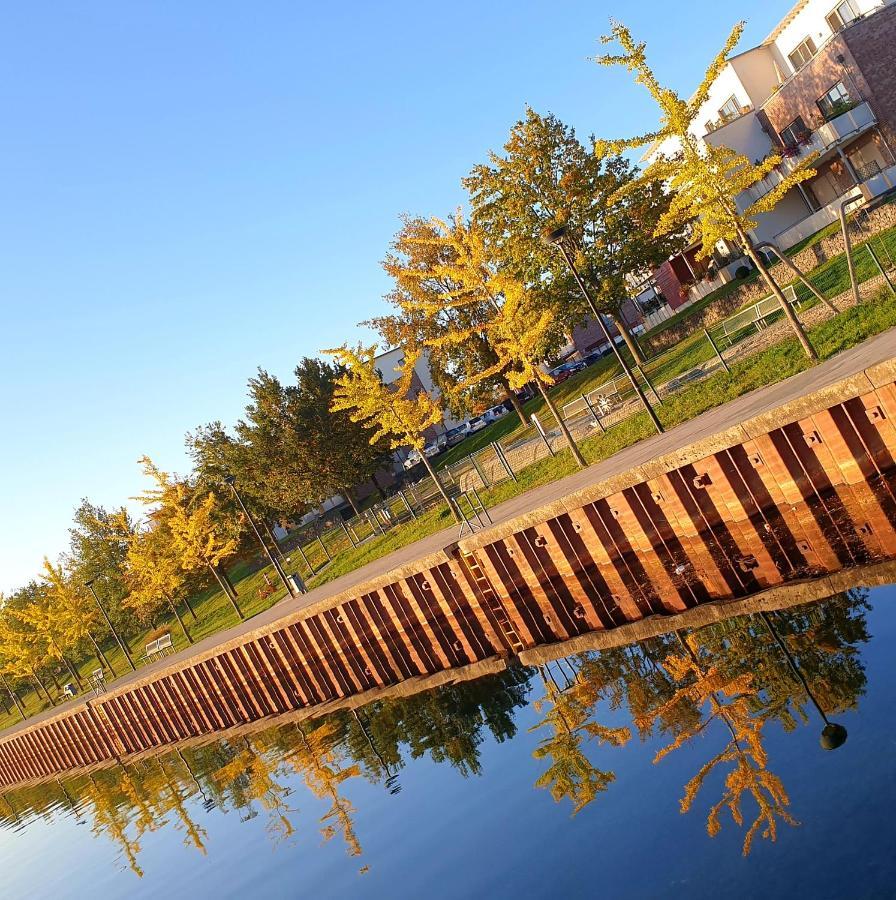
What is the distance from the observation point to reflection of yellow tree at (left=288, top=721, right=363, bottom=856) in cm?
→ 1496

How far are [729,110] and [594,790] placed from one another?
57225mm

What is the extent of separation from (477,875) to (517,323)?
19.9 metres

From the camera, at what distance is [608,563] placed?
65.6ft

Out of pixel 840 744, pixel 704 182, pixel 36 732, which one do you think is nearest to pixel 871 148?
pixel 704 182

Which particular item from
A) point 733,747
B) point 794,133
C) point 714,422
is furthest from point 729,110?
point 733,747

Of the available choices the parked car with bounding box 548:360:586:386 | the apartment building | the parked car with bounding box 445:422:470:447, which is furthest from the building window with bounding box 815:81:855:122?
the parked car with bounding box 445:422:470:447

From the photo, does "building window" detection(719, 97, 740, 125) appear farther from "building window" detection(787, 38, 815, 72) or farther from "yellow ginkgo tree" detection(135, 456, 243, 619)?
"yellow ginkgo tree" detection(135, 456, 243, 619)

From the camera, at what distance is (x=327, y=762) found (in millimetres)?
19062

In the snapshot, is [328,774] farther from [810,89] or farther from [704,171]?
[810,89]

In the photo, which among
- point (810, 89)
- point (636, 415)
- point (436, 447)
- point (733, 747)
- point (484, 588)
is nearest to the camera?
point (733, 747)

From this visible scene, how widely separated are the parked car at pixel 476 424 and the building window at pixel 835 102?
28.4 meters

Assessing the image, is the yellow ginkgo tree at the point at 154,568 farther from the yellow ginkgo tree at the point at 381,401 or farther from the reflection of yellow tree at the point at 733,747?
the reflection of yellow tree at the point at 733,747

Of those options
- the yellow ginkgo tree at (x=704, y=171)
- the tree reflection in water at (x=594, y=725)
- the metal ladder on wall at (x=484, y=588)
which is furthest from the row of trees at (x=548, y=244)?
the tree reflection in water at (x=594, y=725)

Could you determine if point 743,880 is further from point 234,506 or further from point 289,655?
point 234,506
